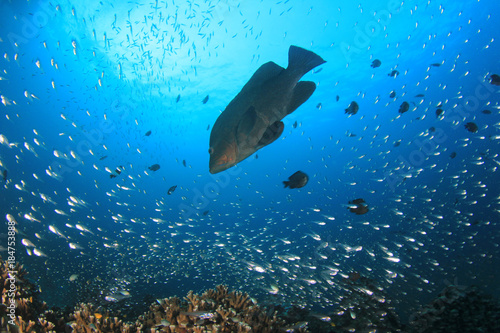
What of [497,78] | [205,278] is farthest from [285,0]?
[205,278]

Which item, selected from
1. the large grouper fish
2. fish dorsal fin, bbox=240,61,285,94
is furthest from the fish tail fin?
fish dorsal fin, bbox=240,61,285,94

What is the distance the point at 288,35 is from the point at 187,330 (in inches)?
950

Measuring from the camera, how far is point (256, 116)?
1.51 m

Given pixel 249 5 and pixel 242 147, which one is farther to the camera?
pixel 249 5

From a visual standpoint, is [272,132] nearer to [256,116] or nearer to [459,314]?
[256,116]

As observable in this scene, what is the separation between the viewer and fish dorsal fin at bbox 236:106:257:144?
1469 mm

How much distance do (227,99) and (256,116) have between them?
3167 centimetres

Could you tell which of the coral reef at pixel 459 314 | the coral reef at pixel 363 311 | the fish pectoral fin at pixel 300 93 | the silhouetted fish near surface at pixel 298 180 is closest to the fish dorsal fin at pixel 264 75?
the fish pectoral fin at pixel 300 93

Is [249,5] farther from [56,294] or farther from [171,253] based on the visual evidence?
[56,294]

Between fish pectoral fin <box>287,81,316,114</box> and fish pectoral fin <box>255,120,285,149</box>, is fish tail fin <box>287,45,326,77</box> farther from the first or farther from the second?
fish pectoral fin <box>255,120,285,149</box>

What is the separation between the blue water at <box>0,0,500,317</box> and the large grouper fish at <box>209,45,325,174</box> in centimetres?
689

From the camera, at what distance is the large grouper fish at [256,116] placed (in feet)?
4.83

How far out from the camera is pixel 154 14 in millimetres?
19234

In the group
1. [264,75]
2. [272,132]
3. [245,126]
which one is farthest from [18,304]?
[264,75]
